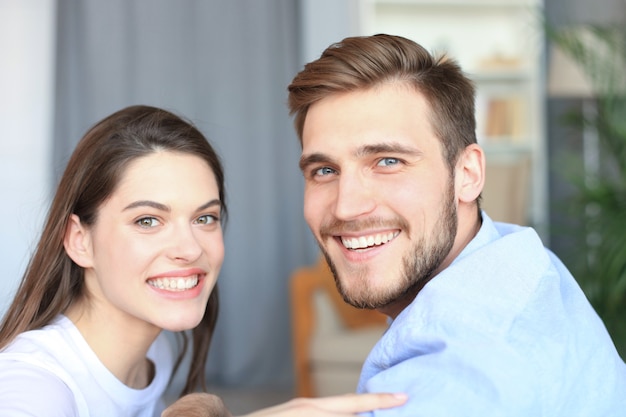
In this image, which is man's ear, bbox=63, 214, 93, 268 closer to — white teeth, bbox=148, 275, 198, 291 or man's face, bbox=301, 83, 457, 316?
white teeth, bbox=148, 275, 198, 291

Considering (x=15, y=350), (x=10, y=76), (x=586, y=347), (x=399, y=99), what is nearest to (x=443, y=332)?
(x=586, y=347)

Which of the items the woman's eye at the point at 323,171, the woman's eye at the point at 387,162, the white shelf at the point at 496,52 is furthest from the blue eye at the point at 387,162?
the white shelf at the point at 496,52

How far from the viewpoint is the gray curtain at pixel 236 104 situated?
486cm

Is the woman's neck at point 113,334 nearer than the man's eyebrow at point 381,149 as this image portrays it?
No

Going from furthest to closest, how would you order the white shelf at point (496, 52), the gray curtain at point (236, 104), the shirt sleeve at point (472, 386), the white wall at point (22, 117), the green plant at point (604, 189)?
1. the white shelf at point (496, 52)
2. the gray curtain at point (236, 104)
3. the white wall at point (22, 117)
4. the green plant at point (604, 189)
5. the shirt sleeve at point (472, 386)

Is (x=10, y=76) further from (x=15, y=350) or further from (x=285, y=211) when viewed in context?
(x=15, y=350)

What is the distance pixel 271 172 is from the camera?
5227 millimetres

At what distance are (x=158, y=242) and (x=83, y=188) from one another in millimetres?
212

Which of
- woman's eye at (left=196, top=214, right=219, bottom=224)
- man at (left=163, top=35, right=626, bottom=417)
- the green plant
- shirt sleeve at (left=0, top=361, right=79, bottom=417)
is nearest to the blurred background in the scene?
the green plant

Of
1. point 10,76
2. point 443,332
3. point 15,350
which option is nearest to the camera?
point 443,332

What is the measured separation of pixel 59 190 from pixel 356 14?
3596 mm

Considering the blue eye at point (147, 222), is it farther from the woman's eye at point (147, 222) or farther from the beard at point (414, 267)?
the beard at point (414, 267)

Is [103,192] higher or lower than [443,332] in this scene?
higher

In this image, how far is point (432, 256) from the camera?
57.6 inches
